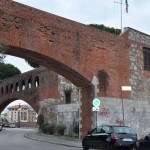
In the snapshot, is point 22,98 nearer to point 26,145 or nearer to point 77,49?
point 26,145

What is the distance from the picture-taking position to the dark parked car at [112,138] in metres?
17.3

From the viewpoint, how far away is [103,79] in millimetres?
25844

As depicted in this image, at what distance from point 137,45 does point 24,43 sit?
11500 millimetres

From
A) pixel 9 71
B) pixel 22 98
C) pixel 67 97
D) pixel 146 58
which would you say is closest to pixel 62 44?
pixel 146 58

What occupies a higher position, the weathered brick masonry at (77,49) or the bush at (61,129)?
the weathered brick masonry at (77,49)

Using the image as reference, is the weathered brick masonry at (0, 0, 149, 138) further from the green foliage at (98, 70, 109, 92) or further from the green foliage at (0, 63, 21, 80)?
the green foliage at (0, 63, 21, 80)

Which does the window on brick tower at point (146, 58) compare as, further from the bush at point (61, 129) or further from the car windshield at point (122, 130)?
the car windshield at point (122, 130)

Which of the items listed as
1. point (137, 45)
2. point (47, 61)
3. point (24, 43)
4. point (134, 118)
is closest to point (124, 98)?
point (134, 118)

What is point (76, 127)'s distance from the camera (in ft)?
99.5

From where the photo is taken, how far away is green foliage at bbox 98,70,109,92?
84.1ft

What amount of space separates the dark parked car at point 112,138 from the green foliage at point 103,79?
7034mm

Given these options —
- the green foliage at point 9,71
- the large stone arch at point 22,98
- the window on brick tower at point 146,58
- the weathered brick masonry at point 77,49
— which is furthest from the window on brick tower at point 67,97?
the green foliage at point 9,71

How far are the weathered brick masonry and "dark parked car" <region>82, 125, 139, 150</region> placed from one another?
5.93 metres

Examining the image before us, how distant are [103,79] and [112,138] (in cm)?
886
